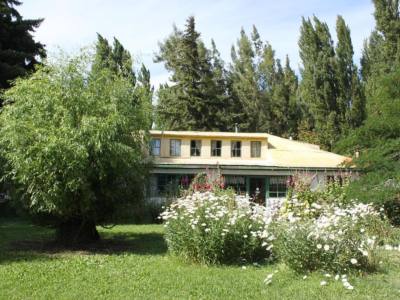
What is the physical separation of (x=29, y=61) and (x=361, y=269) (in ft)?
70.7

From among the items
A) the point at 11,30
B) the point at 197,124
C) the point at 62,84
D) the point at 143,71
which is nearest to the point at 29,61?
the point at 11,30

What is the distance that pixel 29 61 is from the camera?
85.3 ft

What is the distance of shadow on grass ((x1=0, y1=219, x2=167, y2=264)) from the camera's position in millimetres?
11602

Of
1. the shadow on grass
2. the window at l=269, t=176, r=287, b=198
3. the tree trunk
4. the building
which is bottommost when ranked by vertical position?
the shadow on grass

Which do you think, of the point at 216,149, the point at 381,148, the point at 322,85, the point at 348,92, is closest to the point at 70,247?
the point at 381,148

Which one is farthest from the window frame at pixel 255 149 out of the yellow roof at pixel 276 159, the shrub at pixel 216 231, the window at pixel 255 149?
the shrub at pixel 216 231

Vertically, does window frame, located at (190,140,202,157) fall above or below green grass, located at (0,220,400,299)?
above

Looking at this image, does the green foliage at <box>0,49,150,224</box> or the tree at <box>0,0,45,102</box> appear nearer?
the green foliage at <box>0,49,150,224</box>

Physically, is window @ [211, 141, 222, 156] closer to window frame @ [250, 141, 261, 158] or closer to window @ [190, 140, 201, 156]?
window @ [190, 140, 201, 156]

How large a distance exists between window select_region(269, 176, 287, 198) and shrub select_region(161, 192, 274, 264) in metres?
18.6

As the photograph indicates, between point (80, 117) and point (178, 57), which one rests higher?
point (178, 57)

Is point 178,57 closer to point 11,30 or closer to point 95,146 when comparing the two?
point 11,30

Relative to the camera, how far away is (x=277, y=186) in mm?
29031

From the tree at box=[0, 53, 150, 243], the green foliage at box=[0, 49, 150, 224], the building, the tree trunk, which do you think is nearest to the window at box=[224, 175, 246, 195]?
the building
